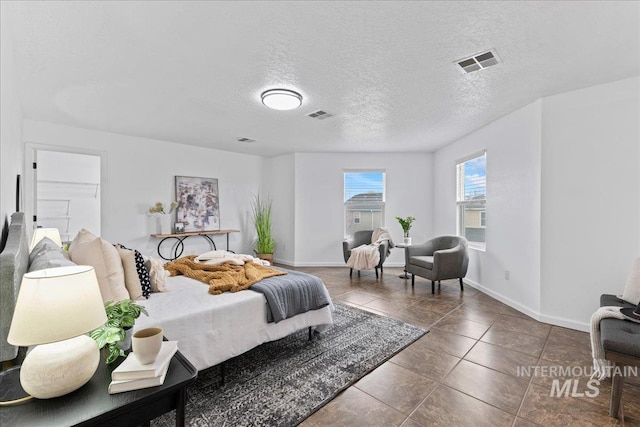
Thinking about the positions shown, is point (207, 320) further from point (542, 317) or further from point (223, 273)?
point (542, 317)

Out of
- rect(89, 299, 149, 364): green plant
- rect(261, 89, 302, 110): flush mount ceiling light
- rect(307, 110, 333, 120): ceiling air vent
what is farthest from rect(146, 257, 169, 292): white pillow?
rect(307, 110, 333, 120): ceiling air vent

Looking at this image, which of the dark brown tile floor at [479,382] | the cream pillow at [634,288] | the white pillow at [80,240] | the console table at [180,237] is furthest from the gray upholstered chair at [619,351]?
the console table at [180,237]

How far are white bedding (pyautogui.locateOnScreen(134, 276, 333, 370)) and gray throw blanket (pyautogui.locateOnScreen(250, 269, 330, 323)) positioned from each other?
0.07 m

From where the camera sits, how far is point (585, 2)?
1.73 meters

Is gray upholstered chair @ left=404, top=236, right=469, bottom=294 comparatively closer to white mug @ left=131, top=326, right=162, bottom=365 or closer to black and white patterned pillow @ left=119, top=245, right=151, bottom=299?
black and white patterned pillow @ left=119, top=245, right=151, bottom=299

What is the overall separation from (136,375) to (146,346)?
3.9 inches

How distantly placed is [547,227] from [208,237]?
5.66 m

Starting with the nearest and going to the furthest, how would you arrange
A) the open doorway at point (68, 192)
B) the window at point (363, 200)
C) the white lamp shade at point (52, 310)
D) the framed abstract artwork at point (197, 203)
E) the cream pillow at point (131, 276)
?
the white lamp shade at point (52, 310)
the cream pillow at point (131, 276)
the open doorway at point (68, 192)
the framed abstract artwork at point (197, 203)
the window at point (363, 200)

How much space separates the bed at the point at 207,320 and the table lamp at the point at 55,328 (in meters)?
0.76

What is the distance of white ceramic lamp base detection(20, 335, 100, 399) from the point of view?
3.06 feet

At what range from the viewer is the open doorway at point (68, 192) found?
4.57 meters

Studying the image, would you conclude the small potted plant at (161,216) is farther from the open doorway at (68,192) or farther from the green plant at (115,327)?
the green plant at (115,327)

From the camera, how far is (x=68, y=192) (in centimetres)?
484

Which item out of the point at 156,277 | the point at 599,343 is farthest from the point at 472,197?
the point at 156,277
